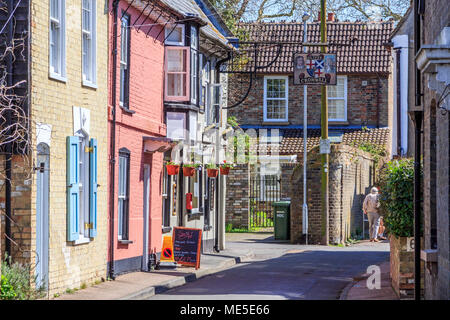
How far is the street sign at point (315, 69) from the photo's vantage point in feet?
91.1

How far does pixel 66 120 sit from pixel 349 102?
25.2m

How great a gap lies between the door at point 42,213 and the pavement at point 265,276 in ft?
1.80

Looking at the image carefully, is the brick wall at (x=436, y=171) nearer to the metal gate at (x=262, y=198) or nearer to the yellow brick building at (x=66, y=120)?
the yellow brick building at (x=66, y=120)

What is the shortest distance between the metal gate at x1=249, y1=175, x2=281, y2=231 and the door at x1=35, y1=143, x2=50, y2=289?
68.0ft

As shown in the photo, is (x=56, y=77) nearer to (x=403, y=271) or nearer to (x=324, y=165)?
(x=403, y=271)

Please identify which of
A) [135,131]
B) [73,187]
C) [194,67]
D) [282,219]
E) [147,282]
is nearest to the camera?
[73,187]

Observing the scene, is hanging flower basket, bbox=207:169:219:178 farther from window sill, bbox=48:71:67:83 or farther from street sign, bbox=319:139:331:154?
window sill, bbox=48:71:67:83

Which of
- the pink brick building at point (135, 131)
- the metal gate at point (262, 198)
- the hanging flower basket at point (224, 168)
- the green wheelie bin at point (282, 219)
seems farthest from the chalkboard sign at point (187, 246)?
the metal gate at point (262, 198)

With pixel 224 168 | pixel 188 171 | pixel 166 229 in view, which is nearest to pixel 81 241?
pixel 166 229

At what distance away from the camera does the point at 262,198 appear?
36406mm

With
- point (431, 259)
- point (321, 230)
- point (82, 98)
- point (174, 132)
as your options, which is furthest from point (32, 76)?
point (321, 230)

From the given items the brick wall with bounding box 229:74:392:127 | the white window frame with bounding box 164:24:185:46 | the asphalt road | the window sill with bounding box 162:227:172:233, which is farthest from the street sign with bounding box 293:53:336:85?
the brick wall with bounding box 229:74:392:127

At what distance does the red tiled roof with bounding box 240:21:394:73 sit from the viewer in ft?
127

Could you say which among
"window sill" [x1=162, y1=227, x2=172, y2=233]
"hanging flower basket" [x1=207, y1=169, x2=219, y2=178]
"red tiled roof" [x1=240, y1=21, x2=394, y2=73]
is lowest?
"window sill" [x1=162, y1=227, x2=172, y2=233]
